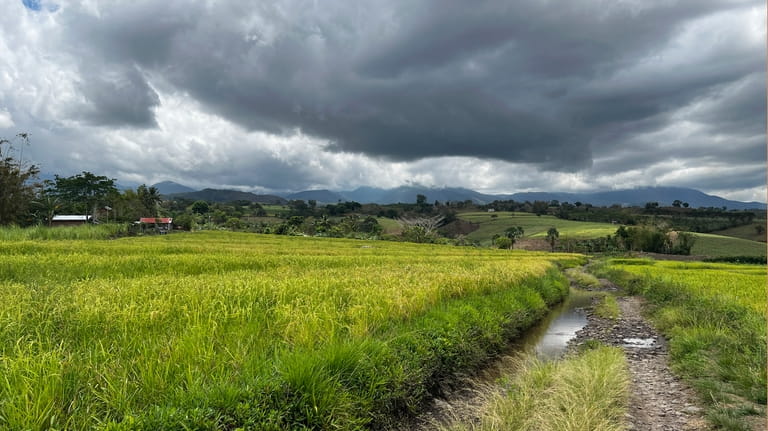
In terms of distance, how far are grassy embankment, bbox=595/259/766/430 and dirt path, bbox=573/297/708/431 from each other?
33 centimetres

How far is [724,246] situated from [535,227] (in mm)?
54800

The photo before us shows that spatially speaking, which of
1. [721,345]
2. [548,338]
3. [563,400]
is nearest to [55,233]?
[548,338]

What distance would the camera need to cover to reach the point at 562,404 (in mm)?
6480

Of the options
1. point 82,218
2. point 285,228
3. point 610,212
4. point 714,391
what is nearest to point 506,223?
point 610,212

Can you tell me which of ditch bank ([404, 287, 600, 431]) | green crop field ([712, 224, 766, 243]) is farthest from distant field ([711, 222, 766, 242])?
ditch bank ([404, 287, 600, 431])

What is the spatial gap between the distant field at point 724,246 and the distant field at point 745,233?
361 inches

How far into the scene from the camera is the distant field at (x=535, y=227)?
116062 mm

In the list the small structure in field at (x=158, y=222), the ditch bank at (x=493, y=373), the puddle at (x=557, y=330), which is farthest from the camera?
the small structure in field at (x=158, y=222)

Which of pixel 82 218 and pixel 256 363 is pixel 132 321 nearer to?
pixel 256 363

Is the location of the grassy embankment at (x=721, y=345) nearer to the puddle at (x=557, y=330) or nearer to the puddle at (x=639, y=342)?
the puddle at (x=639, y=342)

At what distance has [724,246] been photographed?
94625mm

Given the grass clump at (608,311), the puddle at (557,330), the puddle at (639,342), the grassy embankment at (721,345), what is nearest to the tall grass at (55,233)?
the puddle at (557,330)

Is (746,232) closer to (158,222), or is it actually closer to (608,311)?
(608,311)

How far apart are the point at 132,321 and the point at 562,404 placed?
778cm
